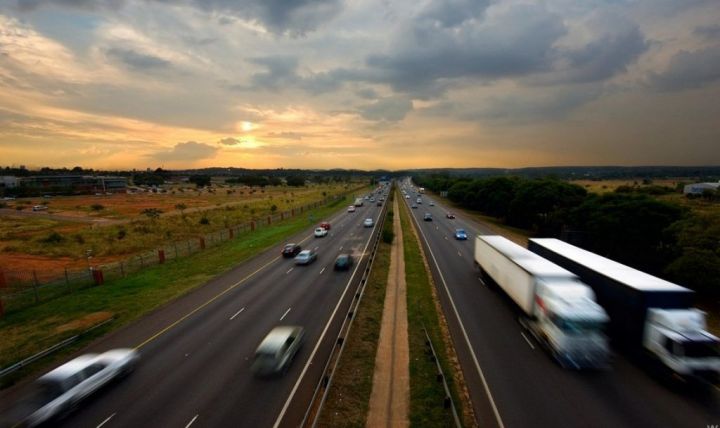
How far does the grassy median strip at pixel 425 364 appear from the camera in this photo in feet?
48.7

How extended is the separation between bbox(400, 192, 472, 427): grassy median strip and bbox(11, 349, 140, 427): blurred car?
14.0 metres

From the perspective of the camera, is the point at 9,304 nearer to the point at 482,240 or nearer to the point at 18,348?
the point at 18,348

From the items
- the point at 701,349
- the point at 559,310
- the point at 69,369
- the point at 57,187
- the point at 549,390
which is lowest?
the point at 549,390

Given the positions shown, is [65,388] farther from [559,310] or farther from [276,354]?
[559,310]

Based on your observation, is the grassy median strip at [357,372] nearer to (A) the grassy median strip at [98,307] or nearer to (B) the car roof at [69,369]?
(B) the car roof at [69,369]

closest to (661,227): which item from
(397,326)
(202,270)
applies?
(397,326)

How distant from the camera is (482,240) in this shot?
3303 cm

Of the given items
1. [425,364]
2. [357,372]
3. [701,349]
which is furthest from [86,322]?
[701,349]

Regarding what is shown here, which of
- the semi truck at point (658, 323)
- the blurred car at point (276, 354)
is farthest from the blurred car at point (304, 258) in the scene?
the semi truck at point (658, 323)

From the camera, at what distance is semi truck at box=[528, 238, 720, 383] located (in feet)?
51.5

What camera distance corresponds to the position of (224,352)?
20453 mm

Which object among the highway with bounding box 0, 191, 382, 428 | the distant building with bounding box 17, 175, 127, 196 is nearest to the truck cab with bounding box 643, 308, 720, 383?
the highway with bounding box 0, 191, 382, 428

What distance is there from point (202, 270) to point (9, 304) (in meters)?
14.7

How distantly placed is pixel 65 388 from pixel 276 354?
28.1 feet
